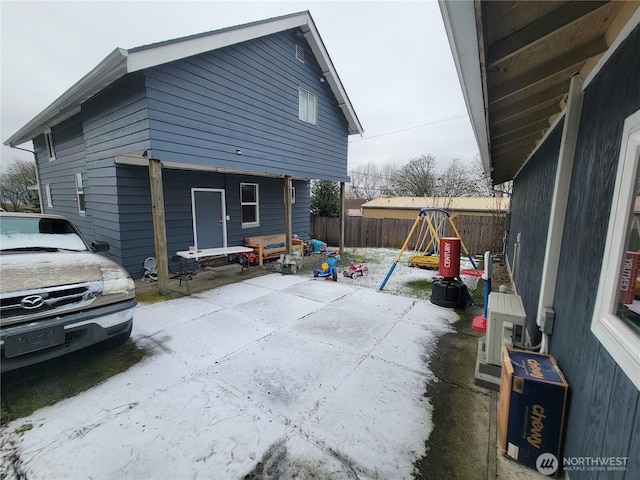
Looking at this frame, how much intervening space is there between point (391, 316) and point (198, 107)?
215 inches

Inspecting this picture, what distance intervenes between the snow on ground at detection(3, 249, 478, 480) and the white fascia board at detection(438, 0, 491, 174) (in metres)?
2.75

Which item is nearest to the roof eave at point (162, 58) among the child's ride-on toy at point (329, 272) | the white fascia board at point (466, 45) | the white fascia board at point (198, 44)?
the white fascia board at point (198, 44)

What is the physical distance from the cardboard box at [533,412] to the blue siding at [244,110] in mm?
5808

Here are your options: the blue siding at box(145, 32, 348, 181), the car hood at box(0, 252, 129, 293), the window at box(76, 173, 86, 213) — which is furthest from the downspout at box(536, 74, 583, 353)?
the window at box(76, 173, 86, 213)

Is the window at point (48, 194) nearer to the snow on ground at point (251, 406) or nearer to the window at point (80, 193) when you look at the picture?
the window at point (80, 193)

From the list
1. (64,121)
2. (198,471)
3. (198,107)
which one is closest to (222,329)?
(198,471)

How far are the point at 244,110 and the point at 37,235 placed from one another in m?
4.51

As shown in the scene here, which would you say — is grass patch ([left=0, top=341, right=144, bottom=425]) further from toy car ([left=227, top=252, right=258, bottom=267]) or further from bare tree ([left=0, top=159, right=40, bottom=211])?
bare tree ([left=0, top=159, right=40, bottom=211])

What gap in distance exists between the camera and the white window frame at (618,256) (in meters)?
1.27

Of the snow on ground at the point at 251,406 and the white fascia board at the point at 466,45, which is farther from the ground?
the white fascia board at the point at 466,45

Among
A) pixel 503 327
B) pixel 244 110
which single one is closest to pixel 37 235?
Result: pixel 244 110

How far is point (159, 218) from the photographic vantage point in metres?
5.17

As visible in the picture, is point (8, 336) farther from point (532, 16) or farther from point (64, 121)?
point (64, 121)

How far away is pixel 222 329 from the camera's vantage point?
3.96m
